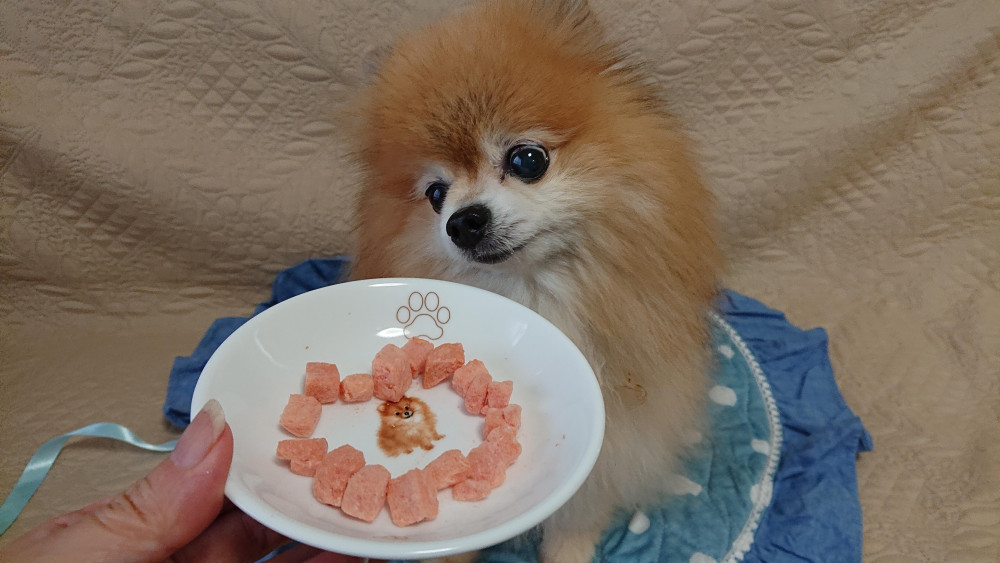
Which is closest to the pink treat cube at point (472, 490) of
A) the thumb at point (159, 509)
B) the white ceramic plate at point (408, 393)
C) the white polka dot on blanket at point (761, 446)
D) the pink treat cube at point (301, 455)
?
the white ceramic plate at point (408, 393)

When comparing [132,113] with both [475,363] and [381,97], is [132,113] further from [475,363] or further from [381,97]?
[475,363]

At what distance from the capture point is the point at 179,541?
947mm

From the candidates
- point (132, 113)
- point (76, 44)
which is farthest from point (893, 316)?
point (76, 44)

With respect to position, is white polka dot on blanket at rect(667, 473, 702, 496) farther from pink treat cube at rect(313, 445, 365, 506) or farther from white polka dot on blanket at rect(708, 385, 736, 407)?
pink treat cube at rect(313, 445, 365, 506)

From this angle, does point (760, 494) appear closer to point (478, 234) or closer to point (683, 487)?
point (683, 487)

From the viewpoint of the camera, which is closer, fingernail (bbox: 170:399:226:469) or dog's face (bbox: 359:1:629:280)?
fingernail (bbox: 170:399:226:469)

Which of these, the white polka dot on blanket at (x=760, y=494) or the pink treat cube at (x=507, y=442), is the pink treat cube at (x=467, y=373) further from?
the white polka dot on blanket at (x=760, y=494)

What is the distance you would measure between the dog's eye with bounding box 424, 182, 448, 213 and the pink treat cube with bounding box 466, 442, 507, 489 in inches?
18.8

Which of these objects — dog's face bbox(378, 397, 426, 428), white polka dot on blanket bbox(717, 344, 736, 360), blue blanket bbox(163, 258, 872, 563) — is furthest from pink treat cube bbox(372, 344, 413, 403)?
white polka dot on blanket bbox(717, 344, 736, 360)

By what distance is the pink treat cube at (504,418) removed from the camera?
42.3 inches

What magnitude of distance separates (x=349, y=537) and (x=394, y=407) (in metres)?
0.34

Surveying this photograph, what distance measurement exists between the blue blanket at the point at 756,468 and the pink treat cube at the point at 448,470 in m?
0.50

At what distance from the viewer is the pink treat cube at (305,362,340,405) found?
Answer: 1.11m

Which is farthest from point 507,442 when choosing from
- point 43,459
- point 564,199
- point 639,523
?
point 43,459
